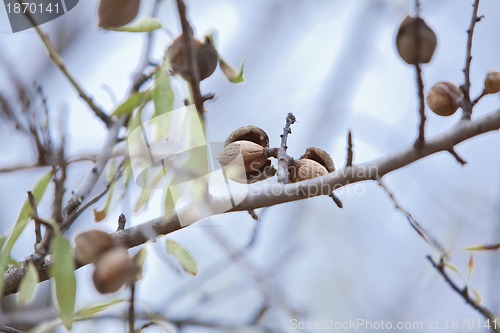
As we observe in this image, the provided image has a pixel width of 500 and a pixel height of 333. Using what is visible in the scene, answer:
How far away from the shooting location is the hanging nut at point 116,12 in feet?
2.72

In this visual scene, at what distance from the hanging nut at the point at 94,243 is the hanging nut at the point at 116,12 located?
289 millimetres

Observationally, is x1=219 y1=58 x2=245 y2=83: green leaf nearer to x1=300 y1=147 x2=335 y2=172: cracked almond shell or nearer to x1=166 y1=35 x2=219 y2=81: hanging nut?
x1=166 y1=35 x2=219 y2=81: hanging nut

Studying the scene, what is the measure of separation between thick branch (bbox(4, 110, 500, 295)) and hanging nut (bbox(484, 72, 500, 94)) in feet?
0.42

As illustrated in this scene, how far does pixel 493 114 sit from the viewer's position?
0.73 metres

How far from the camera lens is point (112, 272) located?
0.70 metres

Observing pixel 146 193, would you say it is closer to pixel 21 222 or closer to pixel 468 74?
pixel 21 222

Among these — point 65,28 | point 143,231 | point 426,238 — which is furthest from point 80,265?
point 65,28

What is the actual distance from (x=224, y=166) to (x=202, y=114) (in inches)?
8.0

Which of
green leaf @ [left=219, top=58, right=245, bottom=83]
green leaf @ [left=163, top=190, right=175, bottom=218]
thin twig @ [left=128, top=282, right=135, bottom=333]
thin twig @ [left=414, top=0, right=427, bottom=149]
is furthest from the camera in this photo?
green leaf @ [left=219, top=58, right=245, bottom=83]

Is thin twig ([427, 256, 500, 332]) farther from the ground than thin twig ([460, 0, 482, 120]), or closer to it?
closer to it

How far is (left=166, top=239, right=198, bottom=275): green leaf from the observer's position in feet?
2.91

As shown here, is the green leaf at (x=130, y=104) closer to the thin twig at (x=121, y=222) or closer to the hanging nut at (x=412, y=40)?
the thin twig at (x=121, y=222)

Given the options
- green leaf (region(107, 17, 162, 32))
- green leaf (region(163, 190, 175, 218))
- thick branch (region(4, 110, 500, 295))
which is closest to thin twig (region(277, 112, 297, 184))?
thick branch (region(4, 110, 500, 295))

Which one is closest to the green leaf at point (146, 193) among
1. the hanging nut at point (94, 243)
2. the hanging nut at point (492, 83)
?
the hanging nut at point (94, 243)
